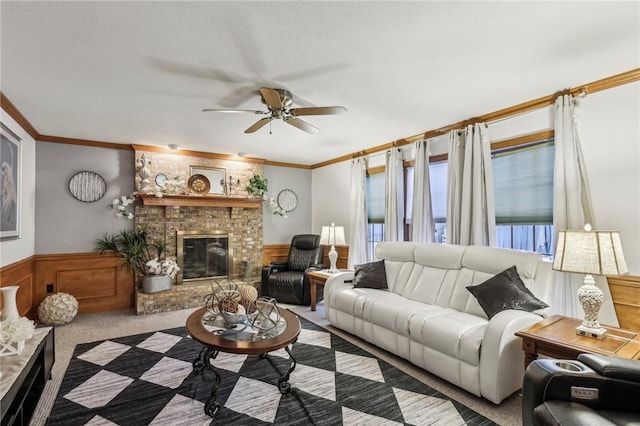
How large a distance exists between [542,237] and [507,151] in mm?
973

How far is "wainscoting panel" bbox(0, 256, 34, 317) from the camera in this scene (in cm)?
329

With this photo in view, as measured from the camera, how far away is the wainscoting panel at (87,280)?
437 centimetres

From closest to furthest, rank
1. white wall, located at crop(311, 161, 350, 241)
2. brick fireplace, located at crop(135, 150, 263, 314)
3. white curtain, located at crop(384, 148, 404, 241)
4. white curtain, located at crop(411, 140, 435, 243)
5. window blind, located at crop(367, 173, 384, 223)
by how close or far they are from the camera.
→ 1. white curtain, located at crop(411, 140, 435, 243)
2. white curtain, located at crop(384, 148, 404, 241)
3. brick fireplace, located at crop(135, 150, 263, 314)
4. window blind, located at crop(367, 173, 384, 223)
5. white wall, located at crop(311, 161, 350, 241)

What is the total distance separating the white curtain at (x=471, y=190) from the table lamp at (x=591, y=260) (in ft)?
3.81

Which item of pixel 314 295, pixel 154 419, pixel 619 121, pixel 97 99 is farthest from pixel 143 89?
pixel 619 121

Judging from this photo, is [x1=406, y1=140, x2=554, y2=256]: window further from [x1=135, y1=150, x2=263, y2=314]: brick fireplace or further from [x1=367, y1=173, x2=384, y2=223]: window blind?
[x1=135, y1=150, x2=263, y2=314]: brick fireplace

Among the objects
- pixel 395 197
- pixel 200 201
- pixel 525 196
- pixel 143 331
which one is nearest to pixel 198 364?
pixel 143 331

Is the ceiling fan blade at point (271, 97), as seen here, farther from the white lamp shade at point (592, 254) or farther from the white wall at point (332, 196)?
the white wall at point (332, 196)

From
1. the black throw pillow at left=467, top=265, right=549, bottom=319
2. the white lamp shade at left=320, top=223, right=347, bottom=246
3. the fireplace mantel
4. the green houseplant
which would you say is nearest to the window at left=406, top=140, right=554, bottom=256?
the black throw pillow at left=467, top=265, right=549, bottom=319

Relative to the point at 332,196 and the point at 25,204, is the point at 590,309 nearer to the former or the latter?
the point at 332,196

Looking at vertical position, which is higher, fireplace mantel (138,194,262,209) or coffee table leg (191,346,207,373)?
fireplace mantel (138,194,262,209)

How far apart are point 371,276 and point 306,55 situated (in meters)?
2.65

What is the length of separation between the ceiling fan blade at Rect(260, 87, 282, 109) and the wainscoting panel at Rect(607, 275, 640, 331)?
312 cm

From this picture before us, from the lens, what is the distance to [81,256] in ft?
15.0
